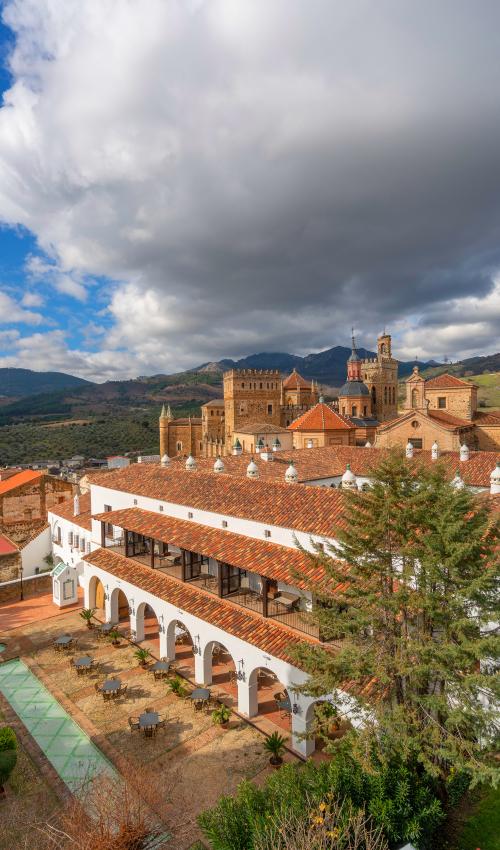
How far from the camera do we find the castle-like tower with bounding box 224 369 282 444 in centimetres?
6016

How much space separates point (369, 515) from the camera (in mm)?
9797

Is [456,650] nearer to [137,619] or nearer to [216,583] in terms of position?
[216,583]

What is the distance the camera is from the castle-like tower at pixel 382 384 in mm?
68438

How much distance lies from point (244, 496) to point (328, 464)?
30.4ft

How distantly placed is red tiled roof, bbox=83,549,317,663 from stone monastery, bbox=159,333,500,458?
1267 cm

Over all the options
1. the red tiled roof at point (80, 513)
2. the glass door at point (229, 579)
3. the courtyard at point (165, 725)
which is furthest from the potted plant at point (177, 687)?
the red tiled roof at point (80, 513)

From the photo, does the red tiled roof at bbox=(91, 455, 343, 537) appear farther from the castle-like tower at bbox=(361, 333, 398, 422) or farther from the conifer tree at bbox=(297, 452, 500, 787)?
the castle-like tower at bbox=(361, 333, 398, 422)

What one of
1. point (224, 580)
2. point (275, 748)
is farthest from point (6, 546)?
point (275, 748)

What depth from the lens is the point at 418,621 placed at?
375 inches

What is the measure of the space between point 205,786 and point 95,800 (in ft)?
12.6

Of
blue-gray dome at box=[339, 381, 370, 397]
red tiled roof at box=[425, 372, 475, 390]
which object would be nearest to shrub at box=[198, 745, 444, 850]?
red tiled roof at box=[425, 372, 475, 390]

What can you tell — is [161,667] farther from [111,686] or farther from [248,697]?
[248,697]

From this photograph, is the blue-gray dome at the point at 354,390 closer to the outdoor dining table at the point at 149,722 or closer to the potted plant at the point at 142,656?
the potted plant at the point at 142,656

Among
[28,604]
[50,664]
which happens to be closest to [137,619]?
[50,664]
